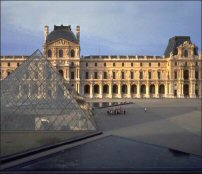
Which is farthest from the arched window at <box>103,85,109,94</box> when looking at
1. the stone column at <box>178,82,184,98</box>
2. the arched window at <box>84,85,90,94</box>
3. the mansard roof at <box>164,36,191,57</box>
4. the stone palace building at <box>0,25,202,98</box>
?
the mansard roof at <box>164,36,191,57</box>

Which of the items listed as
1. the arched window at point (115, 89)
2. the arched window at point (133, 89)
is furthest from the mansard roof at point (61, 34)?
→ the arched window at point (133, 89)

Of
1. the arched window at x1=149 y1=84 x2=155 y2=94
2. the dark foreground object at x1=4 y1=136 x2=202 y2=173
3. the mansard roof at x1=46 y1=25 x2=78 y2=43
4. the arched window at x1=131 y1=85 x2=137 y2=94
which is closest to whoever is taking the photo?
the dark foreground object at x1=4 y1=136 x2=202 y2=173

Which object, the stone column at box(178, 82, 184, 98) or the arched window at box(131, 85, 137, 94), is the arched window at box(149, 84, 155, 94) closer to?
the arched window at box(131, 85, 137, 94)

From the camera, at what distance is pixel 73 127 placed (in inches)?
664

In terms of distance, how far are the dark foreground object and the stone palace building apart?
3706 centimetres

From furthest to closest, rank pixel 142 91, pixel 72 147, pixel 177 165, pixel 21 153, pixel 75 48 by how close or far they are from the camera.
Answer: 1. pixel 142 91
2. pixel 75 48
3. pixel 72 147
4. pixel 21 153
5. pixel 177 165

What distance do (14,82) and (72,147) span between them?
7440 millimetres

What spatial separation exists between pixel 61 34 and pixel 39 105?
31.5 m

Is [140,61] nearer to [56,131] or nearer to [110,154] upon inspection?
[56,131]

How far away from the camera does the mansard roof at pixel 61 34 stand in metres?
48.4

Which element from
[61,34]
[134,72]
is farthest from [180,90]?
[61,34]

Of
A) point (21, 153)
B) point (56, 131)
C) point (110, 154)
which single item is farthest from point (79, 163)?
point (56, 131)

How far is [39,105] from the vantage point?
721 inches

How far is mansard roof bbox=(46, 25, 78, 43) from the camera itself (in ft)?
159
